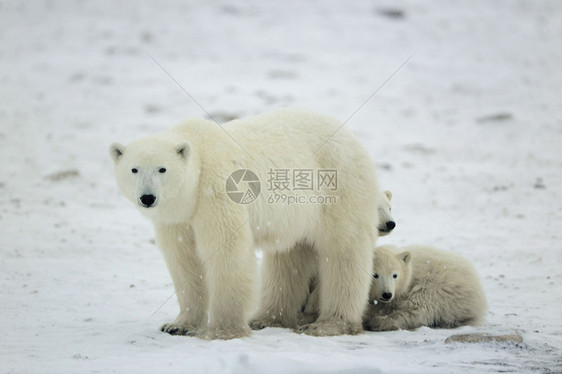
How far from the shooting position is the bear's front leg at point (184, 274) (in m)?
4.88

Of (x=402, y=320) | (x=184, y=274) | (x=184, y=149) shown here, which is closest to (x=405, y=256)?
(x=402, y=320)

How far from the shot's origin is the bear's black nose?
4359 millimetres

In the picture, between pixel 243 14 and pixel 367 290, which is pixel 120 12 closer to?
pixel 243 14

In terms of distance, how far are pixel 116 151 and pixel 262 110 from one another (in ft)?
29.6

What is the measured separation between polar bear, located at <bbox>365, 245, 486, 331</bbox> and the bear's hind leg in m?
0.59

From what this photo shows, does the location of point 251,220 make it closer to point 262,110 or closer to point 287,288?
point 287,288

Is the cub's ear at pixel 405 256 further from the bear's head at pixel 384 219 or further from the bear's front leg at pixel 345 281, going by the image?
the bear's front leg at pixel 345 281

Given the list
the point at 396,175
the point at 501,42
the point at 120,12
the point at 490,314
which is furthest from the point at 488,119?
the point at 120,12

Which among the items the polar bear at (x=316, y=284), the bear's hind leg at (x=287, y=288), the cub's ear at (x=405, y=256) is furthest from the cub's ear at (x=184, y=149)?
the cub's ear at (x=405, y=256)

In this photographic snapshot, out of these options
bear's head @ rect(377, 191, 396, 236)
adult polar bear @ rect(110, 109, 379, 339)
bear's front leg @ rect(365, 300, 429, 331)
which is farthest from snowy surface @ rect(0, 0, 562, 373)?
bear's head @ rect(377, 191, 396, 236)

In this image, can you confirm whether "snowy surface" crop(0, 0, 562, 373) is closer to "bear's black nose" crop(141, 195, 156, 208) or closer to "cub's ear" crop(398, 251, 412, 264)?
"cub's ear" crop(398, 251, 412, 264)

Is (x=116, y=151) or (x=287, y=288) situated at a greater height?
(x=116, y=151)

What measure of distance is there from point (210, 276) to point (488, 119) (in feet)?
34.4

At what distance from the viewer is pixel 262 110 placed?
13562mm
